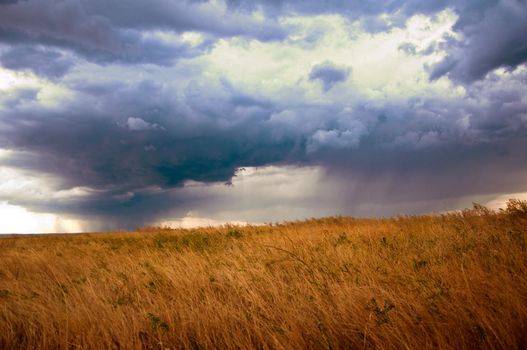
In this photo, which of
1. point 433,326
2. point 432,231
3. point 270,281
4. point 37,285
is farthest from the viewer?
point 432,231

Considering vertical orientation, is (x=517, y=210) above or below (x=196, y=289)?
above

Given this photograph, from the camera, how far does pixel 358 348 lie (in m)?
3.33

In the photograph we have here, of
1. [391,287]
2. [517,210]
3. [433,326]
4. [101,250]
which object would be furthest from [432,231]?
[101,250]

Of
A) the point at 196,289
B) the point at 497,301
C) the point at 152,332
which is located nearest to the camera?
the point at 497,301

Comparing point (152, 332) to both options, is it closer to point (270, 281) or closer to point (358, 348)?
point (270, 281)

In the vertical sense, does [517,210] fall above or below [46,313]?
above

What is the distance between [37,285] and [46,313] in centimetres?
283

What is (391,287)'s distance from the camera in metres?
4.80

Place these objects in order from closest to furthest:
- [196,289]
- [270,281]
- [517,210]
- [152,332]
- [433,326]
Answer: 1. [433,326]
2. [152,332]
3. [270,281]
4. [196,289]
5. [517,210]

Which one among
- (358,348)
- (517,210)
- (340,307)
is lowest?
(358,348)

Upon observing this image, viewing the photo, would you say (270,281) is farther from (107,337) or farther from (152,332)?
(107,337)

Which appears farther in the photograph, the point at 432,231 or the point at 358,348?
the point at 432,231

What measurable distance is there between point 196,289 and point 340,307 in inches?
98.0

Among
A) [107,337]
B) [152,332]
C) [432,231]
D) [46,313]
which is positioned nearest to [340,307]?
[152,332]
